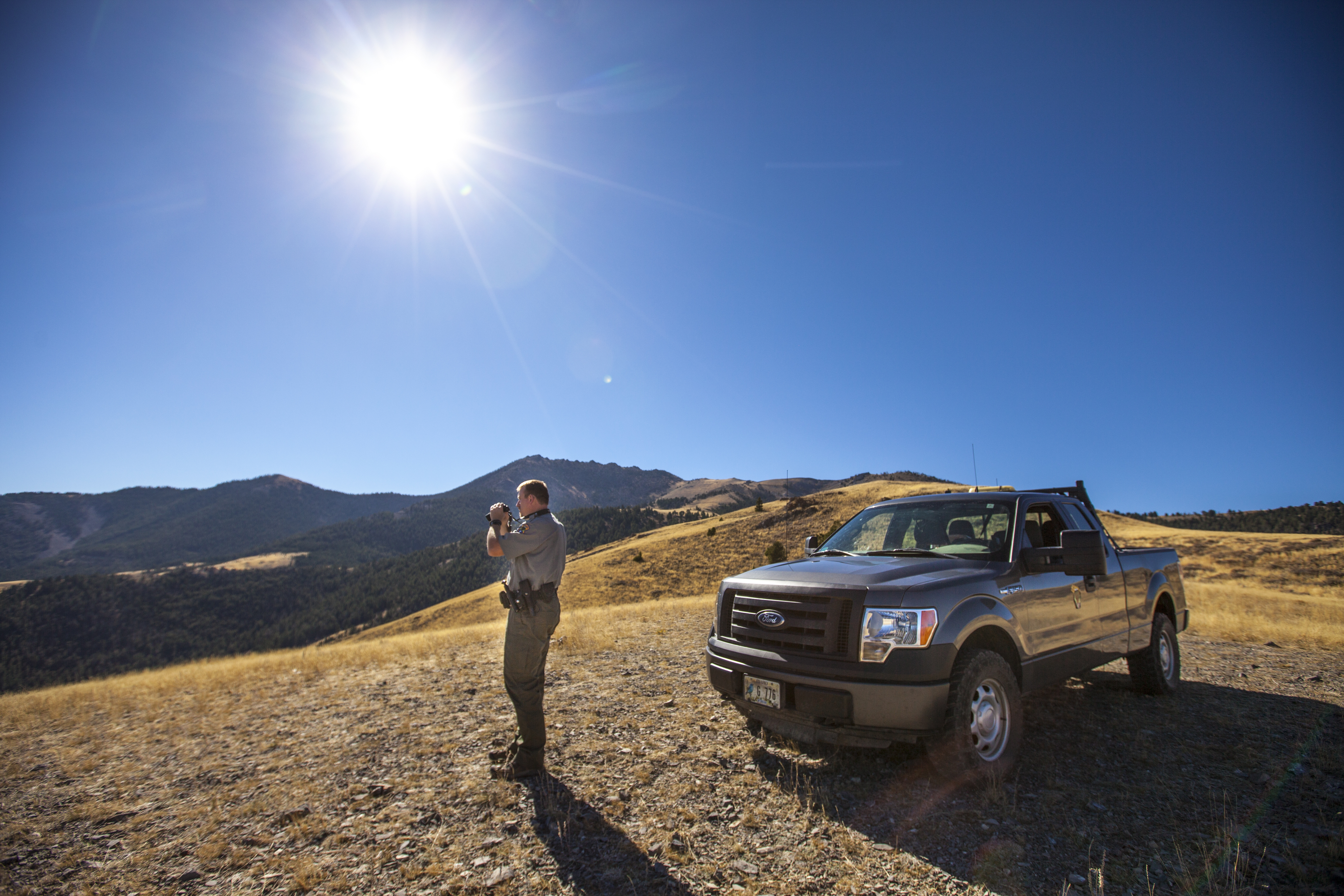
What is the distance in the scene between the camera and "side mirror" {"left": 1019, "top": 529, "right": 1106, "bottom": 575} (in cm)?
429

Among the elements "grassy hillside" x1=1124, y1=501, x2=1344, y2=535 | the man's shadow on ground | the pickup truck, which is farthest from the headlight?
"grassy hillside" x1=1124, y1=501, x2=1344, y2=535

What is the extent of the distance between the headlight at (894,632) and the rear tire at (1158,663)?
4.28 m

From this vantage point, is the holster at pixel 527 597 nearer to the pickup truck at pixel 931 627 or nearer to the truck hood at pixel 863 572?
Answer: the pickup truck at pixel 931 627

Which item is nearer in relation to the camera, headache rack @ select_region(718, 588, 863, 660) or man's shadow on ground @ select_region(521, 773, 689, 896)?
man's shadow on ground @ select_region(521, 773, 689, 896)

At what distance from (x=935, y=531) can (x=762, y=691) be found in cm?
241

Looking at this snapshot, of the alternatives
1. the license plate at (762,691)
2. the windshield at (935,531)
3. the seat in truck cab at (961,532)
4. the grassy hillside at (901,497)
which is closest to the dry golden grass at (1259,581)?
the grassy hillside at (901,497)

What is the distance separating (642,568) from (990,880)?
37.2m

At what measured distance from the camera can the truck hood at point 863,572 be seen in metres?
3.96

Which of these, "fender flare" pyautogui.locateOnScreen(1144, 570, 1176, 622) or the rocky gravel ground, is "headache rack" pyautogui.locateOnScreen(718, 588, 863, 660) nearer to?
the rocky gravel ground

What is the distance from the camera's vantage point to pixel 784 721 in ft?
13.2

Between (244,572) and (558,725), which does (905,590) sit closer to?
(558,725)

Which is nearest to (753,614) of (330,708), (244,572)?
(330,708)

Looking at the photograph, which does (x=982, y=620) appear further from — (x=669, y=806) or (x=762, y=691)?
(x=669, y=806)

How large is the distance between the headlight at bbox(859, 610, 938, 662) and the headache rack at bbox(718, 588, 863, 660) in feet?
0.25
